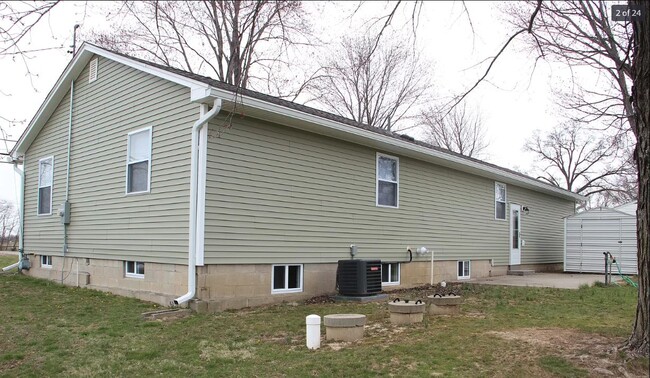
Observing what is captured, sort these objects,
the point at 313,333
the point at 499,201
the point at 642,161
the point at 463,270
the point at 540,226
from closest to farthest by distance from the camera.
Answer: the point at 642,161
the point at 313,333
the point at 463,270
the point at 499,201
the point at 540,226

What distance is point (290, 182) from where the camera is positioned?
9.84 m

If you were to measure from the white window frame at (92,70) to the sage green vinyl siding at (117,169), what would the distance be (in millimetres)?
133

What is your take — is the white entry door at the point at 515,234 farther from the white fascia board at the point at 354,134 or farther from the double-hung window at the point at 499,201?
the white fascia board at the point at 354,134

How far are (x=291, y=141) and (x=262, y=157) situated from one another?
0.78 meters

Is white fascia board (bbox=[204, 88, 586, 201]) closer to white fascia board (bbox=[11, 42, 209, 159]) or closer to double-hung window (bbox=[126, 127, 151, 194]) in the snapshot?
white fascia board (bbox=[11, 42, 209, 159])

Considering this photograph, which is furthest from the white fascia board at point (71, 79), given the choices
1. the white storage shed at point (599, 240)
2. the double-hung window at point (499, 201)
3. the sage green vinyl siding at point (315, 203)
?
the white storage shed at point (599, 240)

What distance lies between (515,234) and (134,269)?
12398 mm

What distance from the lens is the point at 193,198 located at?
27.5ft

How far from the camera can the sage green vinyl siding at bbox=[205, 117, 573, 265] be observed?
28.8ft

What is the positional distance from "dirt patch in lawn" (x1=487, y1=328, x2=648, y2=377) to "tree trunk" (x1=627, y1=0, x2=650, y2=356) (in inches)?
9.9

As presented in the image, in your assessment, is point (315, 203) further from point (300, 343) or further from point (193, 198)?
point (300, 343)

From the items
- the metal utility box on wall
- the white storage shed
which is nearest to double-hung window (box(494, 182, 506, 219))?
the white storage shed

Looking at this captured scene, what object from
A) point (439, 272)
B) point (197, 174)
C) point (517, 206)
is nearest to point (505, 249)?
point (517, 206)

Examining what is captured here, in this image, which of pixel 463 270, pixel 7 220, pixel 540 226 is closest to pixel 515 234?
pixel 540 226
